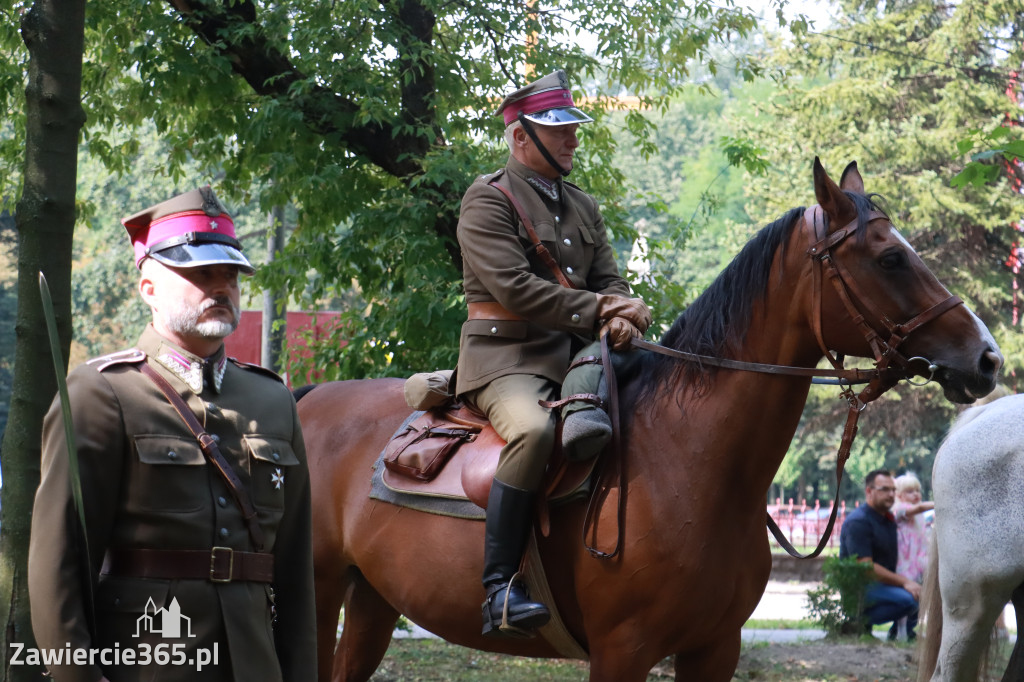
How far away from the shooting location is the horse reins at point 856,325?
13.3 feet

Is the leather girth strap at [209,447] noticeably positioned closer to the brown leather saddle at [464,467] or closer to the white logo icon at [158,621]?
the white logo icon at [158,621]


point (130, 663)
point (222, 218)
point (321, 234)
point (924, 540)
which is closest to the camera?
point (130, 663)

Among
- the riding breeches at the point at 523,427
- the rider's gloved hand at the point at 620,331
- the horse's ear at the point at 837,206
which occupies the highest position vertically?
the horse's ear at the point at 837,206

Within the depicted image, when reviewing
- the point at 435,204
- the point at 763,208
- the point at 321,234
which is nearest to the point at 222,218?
the point at 435,204

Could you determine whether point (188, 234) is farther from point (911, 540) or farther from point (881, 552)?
point (911, 540)

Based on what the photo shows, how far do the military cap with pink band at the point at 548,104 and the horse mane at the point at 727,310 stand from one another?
3.25 feet

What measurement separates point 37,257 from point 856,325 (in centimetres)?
355

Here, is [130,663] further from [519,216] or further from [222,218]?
[519,216]

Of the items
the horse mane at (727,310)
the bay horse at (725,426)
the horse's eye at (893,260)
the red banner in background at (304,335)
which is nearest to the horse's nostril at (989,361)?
the bay horse at (725,426)

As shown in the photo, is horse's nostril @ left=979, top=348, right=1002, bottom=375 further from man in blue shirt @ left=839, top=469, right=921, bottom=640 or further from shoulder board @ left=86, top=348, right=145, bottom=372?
man in blue shirt @ left=839, top=469, right=921, bottom=640

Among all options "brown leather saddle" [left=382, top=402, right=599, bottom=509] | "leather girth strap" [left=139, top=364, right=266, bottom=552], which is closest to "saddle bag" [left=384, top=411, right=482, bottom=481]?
"brown leather saddle" [left=382, top=402, right=599, bottom=509]

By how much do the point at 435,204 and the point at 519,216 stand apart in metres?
3.80

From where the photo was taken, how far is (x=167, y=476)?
2891 mm

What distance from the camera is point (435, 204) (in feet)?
28.3
